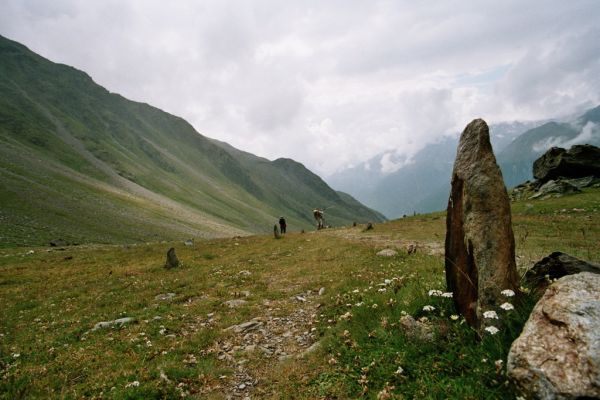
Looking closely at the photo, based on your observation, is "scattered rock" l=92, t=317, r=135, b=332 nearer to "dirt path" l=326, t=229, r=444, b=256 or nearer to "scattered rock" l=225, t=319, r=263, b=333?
"scattered rock" l=225, t=319, r=263, b=333

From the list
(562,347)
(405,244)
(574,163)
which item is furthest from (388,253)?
(574,163)

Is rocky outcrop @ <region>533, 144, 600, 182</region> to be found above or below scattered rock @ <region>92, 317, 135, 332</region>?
above

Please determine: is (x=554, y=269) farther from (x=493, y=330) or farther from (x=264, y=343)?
(x=264, y=343)

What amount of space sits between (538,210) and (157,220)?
336 feet

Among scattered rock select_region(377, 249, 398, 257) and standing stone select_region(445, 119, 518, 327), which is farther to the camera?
scattered rock select_region(377, 249, 398, 257)

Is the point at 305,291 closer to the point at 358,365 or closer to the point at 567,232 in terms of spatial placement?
the point at 358,365

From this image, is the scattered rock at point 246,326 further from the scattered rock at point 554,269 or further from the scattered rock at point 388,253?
the scattered rock at point 388,253

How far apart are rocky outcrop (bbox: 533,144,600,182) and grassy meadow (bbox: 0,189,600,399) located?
112 feet

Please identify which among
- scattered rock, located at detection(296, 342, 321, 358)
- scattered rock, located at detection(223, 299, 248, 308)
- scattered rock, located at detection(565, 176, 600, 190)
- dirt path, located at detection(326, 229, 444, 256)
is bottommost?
scattered rock, located at detection(223, 299, 248, 308)

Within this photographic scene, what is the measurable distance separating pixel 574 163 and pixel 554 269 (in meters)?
57.3

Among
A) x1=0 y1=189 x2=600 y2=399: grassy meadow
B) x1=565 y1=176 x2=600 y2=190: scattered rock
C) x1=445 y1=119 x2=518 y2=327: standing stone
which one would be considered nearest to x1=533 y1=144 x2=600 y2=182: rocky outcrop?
x1=565 y1=176 x2=600 y2=190: scattered rock

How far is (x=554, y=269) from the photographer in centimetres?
845

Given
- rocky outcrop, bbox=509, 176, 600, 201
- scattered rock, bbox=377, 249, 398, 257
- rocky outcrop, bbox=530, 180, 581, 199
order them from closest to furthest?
1. scattered rock, bbox=377, 249, 398, 257
2. rocky outcrop, bbox=530, 180, 581, 199
3. rocky outcrop, bbox=509, 176, 600, 201

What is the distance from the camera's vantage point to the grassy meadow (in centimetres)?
745
